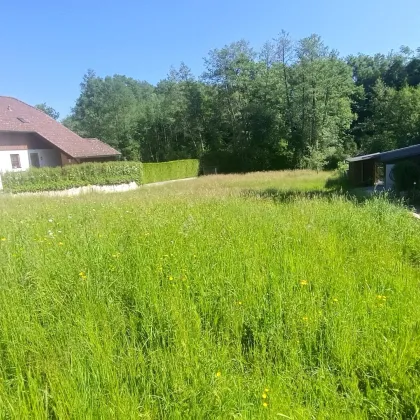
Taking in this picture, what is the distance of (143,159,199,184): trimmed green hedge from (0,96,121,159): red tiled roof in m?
4.82

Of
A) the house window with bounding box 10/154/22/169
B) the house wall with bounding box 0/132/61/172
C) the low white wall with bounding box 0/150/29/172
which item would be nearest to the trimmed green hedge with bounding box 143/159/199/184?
the house wall with bounding box 0/132/61/172

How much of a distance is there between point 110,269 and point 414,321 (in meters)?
3.07

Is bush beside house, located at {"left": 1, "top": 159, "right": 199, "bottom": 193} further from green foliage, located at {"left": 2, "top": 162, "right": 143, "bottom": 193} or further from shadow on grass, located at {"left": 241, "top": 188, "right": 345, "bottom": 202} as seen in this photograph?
shadow on grass, located at {"left": 241, "top": 188, "right": 345, "bottom": 202}

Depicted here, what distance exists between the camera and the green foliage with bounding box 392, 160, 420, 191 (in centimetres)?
1263

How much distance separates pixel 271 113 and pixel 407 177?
28907mm

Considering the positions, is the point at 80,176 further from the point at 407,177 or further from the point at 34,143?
the point at 407,177

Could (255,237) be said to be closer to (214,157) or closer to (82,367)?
(82,367)

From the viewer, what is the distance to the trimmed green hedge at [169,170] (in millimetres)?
32303

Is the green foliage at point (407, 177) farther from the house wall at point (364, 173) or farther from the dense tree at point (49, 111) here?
the dense tree at point (49, 111)

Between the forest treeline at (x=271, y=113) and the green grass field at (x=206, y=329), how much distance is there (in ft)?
110

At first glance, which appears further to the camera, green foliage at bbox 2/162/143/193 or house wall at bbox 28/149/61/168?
house wall at bbox 28/149/61/168

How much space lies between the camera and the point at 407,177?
12.7 metres

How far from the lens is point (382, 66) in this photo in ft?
162

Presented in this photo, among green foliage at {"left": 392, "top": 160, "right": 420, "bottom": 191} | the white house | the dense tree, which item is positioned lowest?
green foliage at {"left": 392, "top": 160, "right": 420, "bottom": 191}
